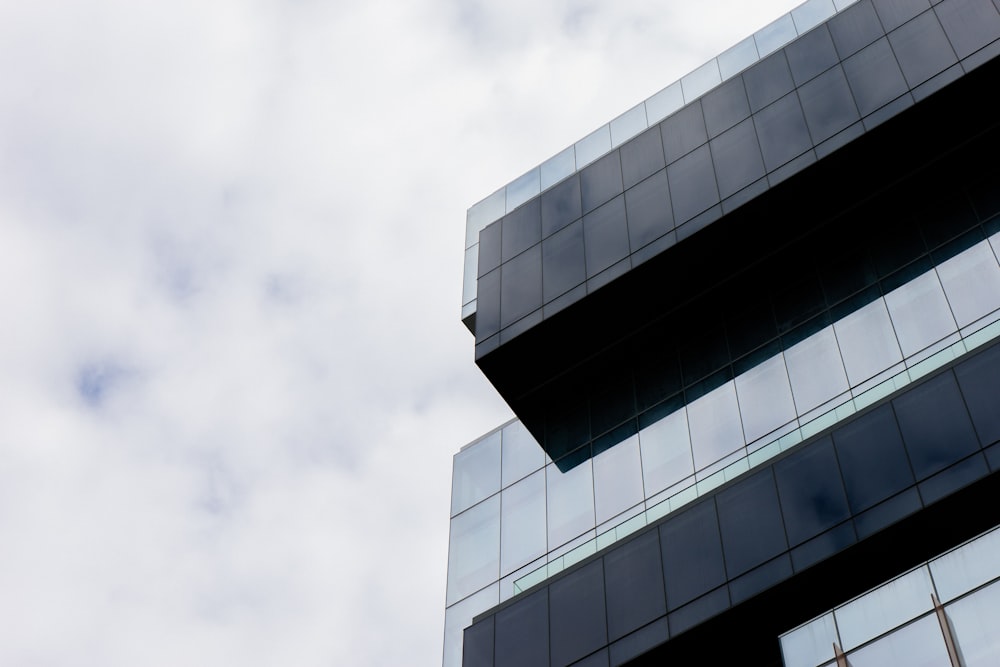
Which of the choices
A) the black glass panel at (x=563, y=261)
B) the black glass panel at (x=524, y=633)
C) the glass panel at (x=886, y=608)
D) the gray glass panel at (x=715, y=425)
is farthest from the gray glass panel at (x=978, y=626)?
the black glass panel at (x=563, y=261)

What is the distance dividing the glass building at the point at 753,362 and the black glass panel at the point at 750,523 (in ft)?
0.20

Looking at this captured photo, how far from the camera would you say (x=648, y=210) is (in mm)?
37188

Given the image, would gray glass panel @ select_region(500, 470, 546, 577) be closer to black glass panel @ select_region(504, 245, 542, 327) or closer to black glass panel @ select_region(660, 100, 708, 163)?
black glass panel @ select_region(504, 245, 542, 327)

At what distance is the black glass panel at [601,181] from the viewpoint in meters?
39.0

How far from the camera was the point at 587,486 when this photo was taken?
34.2 meters

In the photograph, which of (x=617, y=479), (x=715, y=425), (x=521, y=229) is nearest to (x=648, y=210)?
(x=521, y=229)

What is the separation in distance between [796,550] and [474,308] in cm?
1556

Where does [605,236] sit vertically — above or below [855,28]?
below

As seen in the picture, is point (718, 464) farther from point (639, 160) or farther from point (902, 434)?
point (639, 160)

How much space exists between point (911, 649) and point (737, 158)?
Result: 17.6 metres

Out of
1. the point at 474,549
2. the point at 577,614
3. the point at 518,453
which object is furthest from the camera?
the point at 518,453

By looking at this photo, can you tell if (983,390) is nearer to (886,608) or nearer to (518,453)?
(886,608)

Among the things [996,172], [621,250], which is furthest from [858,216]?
[621,250]

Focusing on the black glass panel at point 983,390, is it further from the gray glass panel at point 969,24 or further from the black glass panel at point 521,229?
the black glass panel at point 521,229
